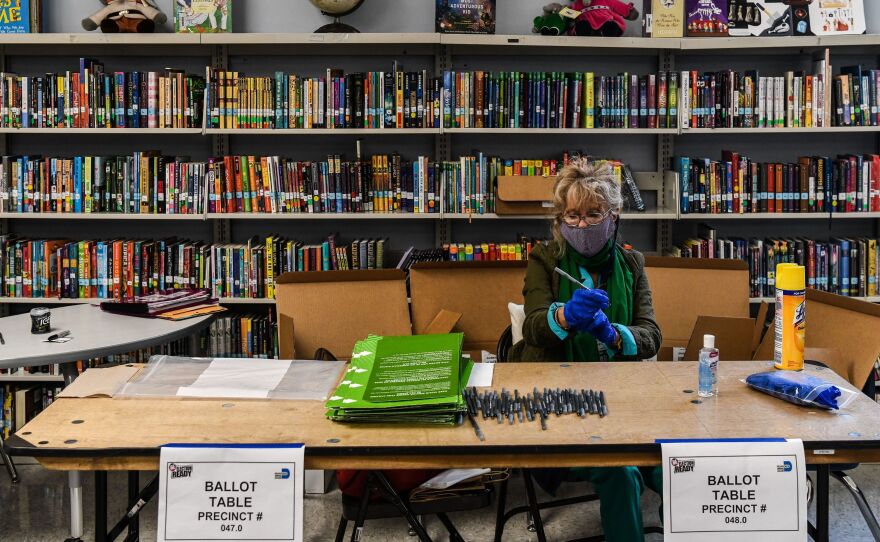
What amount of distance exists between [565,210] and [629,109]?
1584 mm

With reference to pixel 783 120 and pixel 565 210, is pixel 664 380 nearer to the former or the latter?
pixel 565 210

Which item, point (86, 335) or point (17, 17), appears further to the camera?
point (17, 17)

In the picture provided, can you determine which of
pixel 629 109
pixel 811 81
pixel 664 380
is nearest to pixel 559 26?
pixel 629 109

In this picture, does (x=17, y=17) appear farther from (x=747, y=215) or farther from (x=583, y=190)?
(x=747, y=215)

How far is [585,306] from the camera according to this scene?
94.1 inches

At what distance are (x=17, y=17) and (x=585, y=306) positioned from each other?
123 inches

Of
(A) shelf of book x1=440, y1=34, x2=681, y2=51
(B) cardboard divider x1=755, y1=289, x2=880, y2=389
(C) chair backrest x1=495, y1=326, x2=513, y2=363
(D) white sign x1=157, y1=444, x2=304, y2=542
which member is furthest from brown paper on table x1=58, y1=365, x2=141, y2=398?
(A) shelf of book x1=440, y1=34, x2=681, y2=51

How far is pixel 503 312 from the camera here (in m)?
3.54

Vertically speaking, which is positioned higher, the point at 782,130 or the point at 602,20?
the point at 602,20

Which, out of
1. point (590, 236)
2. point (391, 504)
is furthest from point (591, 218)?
point (391, 504)

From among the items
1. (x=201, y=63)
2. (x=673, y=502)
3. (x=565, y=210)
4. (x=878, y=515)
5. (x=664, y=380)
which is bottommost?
(x=878, y=515)

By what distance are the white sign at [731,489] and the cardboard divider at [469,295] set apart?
69.6 inches

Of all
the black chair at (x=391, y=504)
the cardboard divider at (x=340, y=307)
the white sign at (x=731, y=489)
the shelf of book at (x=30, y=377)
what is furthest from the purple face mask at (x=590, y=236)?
the shelf of book at (x=30, y=377)

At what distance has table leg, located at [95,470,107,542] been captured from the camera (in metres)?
1.95
